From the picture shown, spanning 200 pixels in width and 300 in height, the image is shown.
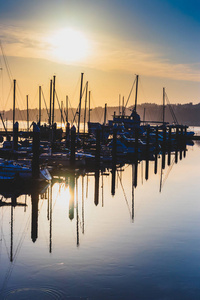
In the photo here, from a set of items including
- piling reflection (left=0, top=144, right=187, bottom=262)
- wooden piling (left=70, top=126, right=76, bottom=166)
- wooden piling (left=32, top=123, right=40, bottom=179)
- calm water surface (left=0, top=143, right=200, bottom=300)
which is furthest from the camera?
wooden piling (left=70, top=126, right=76, bottom=166)

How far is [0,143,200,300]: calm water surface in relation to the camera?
1321 centimetres

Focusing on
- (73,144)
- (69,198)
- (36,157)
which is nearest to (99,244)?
(69,198)

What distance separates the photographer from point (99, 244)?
17.6 m

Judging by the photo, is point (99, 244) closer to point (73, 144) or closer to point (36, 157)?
point (36, 157)

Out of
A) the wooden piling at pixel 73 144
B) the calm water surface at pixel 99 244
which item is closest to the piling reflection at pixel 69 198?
the calm water surface at pixel 99 244

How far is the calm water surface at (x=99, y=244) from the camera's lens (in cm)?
1321

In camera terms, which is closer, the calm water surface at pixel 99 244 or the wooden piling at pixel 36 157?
the calm water surface at pixel 99 244

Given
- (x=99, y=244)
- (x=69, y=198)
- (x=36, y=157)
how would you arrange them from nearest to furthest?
(x=99, y=244)
(x=69, y=198)
(x=36, y=157)

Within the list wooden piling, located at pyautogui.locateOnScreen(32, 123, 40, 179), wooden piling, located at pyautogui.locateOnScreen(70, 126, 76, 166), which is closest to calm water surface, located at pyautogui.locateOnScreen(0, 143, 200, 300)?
wooden piling, located at pyautogui.locateOnScreen(32, 123, 40, 179)

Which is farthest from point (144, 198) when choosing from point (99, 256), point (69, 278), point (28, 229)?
point (69, 278)

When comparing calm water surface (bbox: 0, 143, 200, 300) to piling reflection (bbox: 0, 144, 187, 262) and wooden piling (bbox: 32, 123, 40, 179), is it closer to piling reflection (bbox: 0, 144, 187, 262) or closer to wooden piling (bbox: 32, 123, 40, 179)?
piling reflection (bbox: 0, 144, 187, 262)

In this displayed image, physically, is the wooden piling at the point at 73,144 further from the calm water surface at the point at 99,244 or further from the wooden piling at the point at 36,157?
the wooden piling at the point at 36,157

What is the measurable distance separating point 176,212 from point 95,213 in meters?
4.96

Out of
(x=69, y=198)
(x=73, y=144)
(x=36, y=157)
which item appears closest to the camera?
(x=69, y=198)
